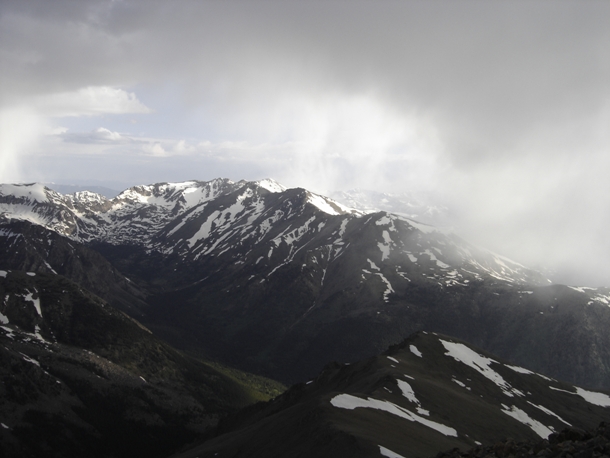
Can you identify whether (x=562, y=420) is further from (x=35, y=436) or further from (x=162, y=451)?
(x=35, y=436)

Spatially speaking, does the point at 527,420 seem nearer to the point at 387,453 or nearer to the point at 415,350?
the point at 415,350

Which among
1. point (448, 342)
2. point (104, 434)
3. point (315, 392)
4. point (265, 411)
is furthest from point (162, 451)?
point (448, 342)

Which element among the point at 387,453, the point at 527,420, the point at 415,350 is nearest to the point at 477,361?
the point at 415,350

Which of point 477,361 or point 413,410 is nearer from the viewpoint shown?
point 413,410

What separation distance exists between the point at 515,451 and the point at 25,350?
21289 centimetres

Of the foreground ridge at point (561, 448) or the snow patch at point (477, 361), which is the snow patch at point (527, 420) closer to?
the snow patch at point (477, 361)

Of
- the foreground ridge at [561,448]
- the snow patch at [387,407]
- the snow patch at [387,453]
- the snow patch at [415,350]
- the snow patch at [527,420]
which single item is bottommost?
the snow patch at [527,420]

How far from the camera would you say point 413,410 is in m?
95.2

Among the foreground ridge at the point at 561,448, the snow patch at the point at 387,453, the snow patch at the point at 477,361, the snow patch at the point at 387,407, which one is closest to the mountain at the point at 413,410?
the snow patch at the point at 387,453

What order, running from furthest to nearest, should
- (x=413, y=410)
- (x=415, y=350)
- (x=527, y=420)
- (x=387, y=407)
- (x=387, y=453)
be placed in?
(x=415, y=350)
(x=527, y=420)
(x=413, y=410)
(x=387, y=407)
(x=387, y=453)

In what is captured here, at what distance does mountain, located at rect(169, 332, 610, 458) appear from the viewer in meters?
69.7

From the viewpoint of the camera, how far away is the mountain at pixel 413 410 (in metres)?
69.7

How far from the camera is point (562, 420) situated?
411ft

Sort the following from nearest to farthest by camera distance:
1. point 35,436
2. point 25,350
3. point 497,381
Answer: point 497,381, point 35,436, point 25,350
